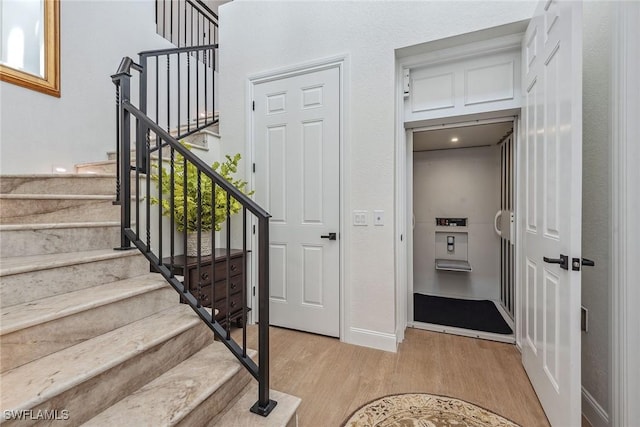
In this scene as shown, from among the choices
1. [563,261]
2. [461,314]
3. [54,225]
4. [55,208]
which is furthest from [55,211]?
[461,314]

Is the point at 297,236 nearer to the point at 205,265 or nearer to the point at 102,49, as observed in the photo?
the point at 205,265

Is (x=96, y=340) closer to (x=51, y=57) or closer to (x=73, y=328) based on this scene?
(x=73, y=328)

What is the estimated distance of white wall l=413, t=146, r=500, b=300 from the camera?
358cm

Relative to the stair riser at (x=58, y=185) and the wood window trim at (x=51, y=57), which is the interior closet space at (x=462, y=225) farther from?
the wood window trim at (x=51, y=57)

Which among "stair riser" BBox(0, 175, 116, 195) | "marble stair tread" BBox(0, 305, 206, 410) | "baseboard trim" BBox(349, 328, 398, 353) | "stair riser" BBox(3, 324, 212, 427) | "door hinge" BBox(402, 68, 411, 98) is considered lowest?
"baseboard trim" BBox(349, 328, 398, 353)

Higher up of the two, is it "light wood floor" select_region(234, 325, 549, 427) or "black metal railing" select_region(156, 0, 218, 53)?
"black metal railing" select_region(156, 0, 218, 53)

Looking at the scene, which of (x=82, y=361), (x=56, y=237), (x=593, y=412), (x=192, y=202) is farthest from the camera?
(x=192, y=202)

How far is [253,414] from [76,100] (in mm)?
3344

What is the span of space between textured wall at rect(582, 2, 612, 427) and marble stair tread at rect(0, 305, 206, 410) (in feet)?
7.01

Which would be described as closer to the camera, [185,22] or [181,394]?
[181,394]

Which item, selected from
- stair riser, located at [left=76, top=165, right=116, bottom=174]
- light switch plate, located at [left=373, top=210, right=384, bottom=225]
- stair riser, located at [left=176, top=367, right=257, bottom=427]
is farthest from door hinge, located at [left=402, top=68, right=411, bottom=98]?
stair riser, located at [left=76, top=165, right=116, bottom=174]

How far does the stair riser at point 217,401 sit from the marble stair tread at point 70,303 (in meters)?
0.65

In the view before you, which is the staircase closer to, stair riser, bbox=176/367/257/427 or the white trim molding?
stair riser, bbox=176/367/257/427

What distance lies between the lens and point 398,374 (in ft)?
6.48
